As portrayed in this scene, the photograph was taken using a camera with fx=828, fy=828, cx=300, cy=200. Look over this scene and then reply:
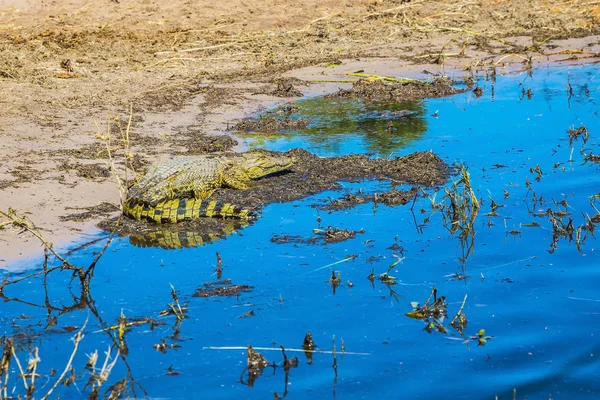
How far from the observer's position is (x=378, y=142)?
338 inches

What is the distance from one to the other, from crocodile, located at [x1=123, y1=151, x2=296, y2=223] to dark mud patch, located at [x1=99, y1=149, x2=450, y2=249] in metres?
0.07

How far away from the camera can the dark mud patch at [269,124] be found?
9.05m

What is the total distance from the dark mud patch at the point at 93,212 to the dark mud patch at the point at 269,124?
104 inches

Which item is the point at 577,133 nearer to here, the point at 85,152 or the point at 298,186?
the point at 298,186

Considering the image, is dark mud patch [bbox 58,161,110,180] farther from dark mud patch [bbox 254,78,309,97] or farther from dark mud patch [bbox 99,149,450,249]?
dark mud patch [bbox 254,78,309,97]

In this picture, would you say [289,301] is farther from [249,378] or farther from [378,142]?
[378,142]

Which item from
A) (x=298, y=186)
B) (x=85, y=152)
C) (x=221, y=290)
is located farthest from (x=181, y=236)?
(x=85, y=152)

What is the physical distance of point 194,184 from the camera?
7.12 m

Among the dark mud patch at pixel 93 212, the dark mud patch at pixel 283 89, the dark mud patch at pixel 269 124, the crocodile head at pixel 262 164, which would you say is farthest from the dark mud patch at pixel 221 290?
the dark mud patch at pixel 283 89

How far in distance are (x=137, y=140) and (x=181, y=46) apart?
155 inches

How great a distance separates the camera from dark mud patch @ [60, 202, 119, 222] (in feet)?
21.1

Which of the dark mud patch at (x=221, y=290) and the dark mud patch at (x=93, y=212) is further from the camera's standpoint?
the dark mud patch at (x=93, y=212)

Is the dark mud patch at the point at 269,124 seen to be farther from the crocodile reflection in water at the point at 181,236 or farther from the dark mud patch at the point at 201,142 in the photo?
the crocodile reflection in water at the point at 181,236

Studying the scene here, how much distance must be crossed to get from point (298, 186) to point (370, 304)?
2.35 metres
